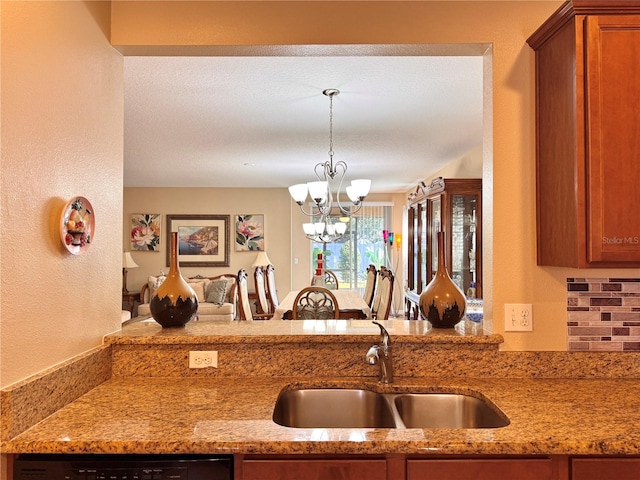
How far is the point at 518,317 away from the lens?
5.78 ft

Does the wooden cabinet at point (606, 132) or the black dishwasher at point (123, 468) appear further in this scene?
the wooden cabinet at point (606, 132)

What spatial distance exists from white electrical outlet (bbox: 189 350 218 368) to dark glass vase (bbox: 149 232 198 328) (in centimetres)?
21

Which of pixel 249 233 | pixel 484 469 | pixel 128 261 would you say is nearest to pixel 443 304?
pixel 484 469

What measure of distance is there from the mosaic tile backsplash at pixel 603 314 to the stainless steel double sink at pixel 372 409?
523mm

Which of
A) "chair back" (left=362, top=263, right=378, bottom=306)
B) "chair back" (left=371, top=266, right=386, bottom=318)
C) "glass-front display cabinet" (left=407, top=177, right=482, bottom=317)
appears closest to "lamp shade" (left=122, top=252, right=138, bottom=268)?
"chair back" (left=362, top=263, right=378, bottom=306)

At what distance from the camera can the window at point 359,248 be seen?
355 inches

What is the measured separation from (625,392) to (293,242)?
688cm

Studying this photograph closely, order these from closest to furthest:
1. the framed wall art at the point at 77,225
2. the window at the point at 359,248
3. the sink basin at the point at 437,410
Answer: the framed wall art at the point at 77,225 < the sink basin at the point at 437,410 < the window at the point at 359,248

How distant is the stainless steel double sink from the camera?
5.26ft

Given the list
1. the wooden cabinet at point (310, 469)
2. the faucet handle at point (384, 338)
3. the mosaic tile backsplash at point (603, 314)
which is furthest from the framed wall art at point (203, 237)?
the wooden cabinet at point (310, 469)

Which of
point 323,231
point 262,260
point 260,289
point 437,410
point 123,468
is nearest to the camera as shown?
point 123,468

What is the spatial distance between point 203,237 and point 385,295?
4609 mm

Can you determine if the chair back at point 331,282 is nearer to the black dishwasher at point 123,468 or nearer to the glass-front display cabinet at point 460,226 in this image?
the glass-front display cabinet at point 460,226

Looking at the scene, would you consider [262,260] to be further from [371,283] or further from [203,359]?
[203,359]
